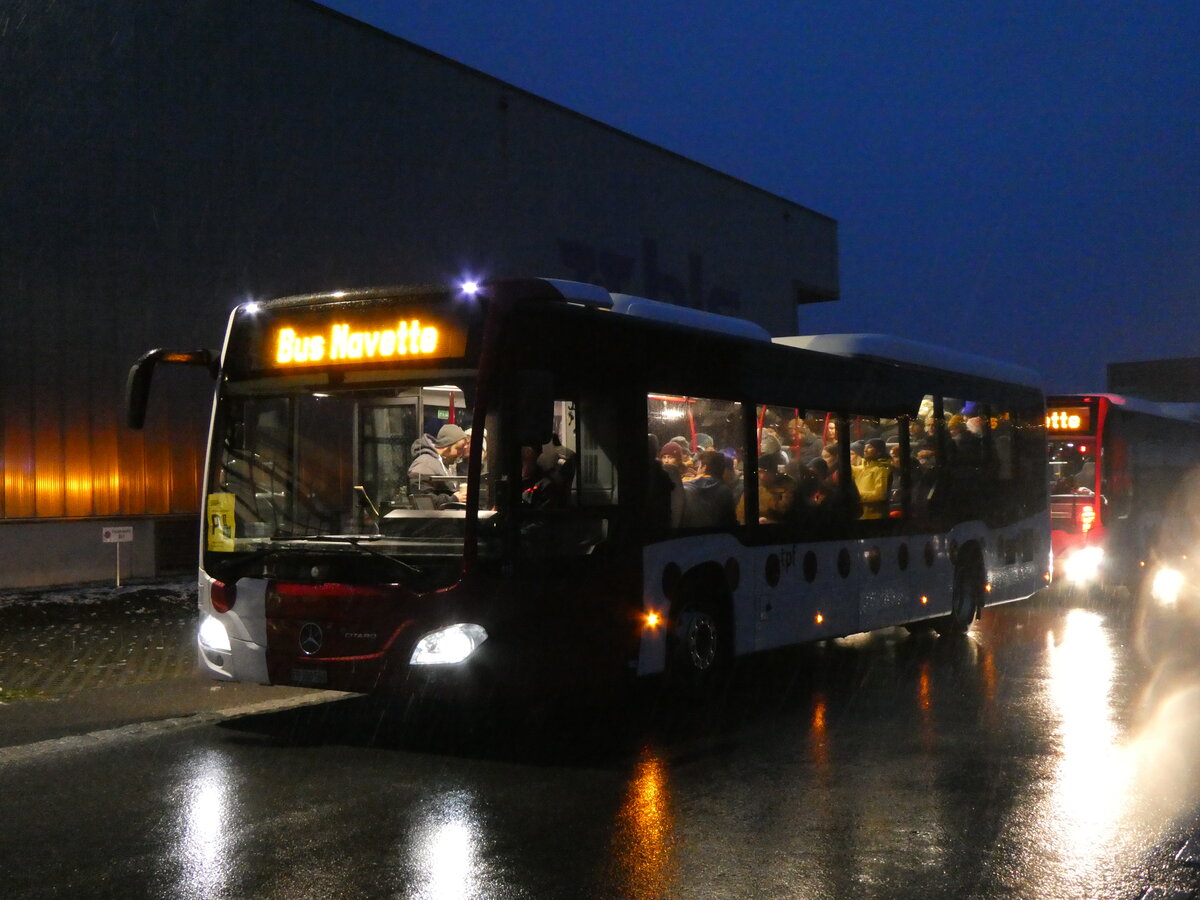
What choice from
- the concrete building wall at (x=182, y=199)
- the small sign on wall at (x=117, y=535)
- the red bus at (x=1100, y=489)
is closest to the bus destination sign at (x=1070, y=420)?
the red bus at (x=1100, y=489)

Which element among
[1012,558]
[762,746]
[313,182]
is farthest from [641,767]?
[313,182]

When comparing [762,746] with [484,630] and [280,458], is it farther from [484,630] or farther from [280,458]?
[280,458]

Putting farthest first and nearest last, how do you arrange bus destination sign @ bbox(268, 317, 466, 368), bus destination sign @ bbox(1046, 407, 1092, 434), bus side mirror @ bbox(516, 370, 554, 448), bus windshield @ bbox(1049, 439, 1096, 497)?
bus destination sign @ bbox(1046, 407, 1092, 434)
bus windshield @ bbox(1049, 439, 1096, 497)
bus destination sign @ bbox(268, 317, 466, 368)
bus side mirror @ bbox(516, 370, 554, 448)

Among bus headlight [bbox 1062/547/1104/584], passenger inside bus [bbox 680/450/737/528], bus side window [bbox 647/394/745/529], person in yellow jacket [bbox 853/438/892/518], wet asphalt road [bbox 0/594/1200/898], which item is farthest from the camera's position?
bus headlight [bbox 1062/547/1104/584]

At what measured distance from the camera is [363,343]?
337 inches

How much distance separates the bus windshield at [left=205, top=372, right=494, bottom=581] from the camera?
814 cm

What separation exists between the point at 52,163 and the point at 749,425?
13.4 meters

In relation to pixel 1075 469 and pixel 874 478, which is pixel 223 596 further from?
pixel 1075 469

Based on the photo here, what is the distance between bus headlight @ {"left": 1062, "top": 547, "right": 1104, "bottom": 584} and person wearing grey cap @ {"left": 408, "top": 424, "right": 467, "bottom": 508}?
1594 centimetres

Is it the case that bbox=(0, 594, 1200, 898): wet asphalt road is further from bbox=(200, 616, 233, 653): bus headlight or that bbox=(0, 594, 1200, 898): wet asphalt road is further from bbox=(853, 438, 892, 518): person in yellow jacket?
bbox=(853, 438, 892, 518): person in yellow jacket

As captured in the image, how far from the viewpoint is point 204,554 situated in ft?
28.9

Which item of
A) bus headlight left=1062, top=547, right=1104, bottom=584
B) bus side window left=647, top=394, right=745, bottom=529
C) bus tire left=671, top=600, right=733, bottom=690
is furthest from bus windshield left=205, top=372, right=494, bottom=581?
bus headlight left=1062, top=547, right=1104, bottom=584

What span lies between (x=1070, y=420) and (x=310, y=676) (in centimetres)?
1710

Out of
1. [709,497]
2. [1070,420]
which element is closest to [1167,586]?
[1070,420]
